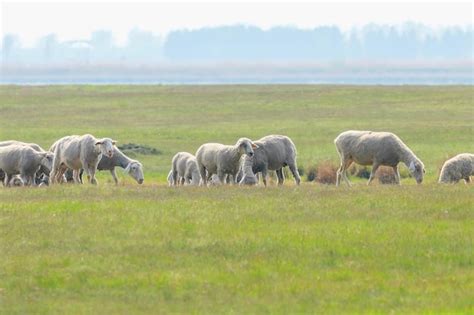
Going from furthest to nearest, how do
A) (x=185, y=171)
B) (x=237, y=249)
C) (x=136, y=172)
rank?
(x=136, y=172) → (x=185, y=171) → (x=237, y=249)

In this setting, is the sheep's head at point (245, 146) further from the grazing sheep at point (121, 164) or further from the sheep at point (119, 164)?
the grazing sheep at point (121, 164)

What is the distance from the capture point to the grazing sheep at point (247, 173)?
31016 mm

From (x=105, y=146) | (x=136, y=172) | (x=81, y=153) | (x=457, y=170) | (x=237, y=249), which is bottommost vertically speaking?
(x=136, y=172)

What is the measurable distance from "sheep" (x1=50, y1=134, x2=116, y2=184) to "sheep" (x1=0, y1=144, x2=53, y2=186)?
0.41 meters

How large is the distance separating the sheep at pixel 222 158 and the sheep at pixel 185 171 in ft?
5.16

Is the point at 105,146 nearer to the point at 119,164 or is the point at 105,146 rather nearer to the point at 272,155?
the point at 119,164

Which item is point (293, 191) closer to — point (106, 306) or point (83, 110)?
point (106, 306)

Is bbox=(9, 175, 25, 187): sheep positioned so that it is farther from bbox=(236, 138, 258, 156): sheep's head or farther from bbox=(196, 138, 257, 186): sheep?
bbox=(236, 138, 258, 156): sheep's head

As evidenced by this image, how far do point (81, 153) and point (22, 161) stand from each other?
4.54 ft

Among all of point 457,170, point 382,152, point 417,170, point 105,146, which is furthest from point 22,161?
point 457,170

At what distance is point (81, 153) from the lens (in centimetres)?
3206

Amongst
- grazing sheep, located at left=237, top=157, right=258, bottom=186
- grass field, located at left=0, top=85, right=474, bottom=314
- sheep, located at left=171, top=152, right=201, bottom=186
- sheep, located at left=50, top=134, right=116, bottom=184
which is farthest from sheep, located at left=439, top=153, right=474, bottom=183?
sheep, located at left=50, top=134, right=116, bottom=184

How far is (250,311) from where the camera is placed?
1803 cm

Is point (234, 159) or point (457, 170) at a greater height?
point (234, 159)
